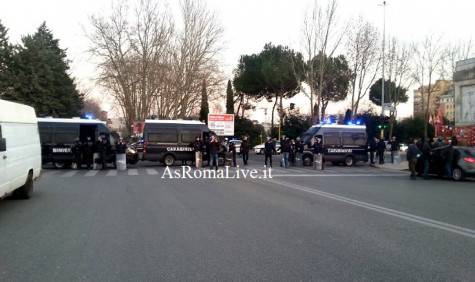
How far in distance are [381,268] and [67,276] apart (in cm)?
355

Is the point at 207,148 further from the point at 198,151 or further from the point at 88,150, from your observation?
the point at 88,150

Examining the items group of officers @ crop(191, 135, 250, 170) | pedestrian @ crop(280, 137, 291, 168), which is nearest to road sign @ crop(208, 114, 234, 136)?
group of officers @ crop(191, 135, 250, 170)

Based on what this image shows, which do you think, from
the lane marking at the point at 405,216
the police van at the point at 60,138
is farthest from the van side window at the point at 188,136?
the lane marking at the point at 405,216

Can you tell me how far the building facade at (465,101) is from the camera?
31.3 m

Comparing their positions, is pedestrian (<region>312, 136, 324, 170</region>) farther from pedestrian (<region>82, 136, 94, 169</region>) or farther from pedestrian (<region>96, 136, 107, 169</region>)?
pedestrian (<region>82, 136, 94, 169</region>)

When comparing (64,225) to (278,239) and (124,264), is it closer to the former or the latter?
(124,264)

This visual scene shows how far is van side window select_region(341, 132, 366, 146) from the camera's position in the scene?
1163 inches

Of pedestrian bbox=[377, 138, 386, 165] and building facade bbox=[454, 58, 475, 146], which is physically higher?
building facade bbox=[454, 58, 475, 146]

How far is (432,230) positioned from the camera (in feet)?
26.8

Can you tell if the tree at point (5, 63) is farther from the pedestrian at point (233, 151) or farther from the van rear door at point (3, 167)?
the van rear door at point (3, 167)

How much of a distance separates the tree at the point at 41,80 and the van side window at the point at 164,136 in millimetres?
25952

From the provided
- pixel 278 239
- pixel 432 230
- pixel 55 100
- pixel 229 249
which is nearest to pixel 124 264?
pixel 229 249

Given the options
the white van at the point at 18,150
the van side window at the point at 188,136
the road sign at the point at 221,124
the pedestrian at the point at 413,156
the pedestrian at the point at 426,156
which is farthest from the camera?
the road sign at the point at 221,124

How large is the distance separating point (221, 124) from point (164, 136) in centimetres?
1197
